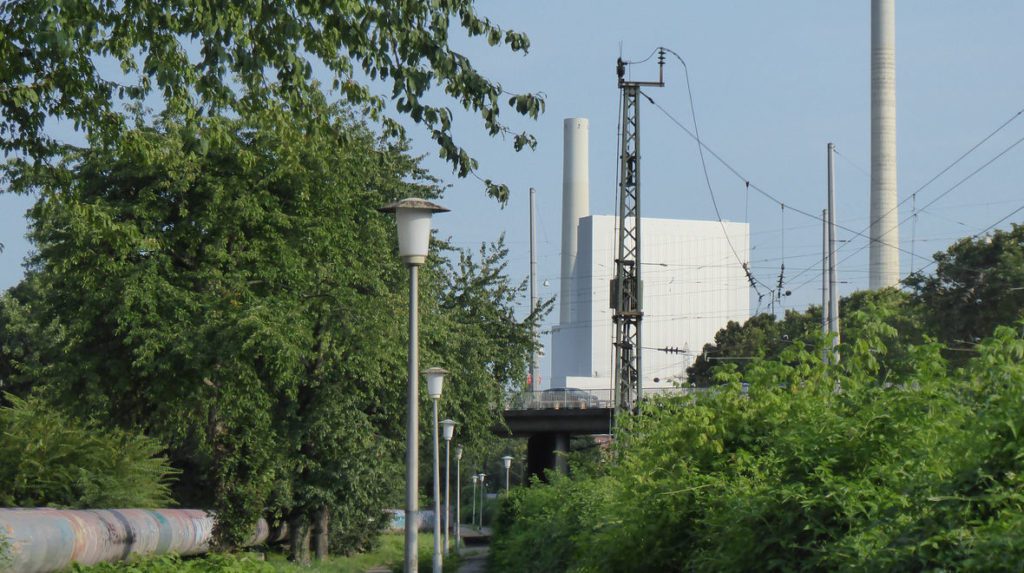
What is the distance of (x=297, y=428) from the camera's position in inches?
1308

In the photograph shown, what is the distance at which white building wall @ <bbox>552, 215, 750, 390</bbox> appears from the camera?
443 ft

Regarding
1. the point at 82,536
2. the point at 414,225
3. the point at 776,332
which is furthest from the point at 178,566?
the point at 776,332

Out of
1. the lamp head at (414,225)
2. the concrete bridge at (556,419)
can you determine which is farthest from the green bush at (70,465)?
the concrete bridge at (556,419)

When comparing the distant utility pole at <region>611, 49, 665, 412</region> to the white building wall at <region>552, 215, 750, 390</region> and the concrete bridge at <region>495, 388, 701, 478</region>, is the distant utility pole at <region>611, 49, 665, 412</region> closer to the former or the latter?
the concrete bridge at <region>495, 388, 701, 478</region>

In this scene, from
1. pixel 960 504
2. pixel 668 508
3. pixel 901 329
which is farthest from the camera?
pixel 901 329

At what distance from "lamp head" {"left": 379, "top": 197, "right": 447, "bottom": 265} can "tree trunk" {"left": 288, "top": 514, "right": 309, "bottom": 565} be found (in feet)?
76.8

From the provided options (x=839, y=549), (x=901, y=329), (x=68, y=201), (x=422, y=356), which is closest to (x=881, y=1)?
(x=901, y=329)

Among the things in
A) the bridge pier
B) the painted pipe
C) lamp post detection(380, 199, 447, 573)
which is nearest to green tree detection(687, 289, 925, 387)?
the bridge pier

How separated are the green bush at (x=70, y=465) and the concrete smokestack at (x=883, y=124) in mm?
62432

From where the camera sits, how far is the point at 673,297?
136125mm

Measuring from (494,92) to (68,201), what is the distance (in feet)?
21.7

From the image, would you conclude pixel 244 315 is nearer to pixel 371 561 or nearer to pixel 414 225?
pixel 414 225

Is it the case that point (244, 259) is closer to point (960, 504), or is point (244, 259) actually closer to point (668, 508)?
point (668, 508)

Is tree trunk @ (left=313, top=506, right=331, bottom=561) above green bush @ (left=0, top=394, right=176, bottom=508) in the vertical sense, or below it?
below
